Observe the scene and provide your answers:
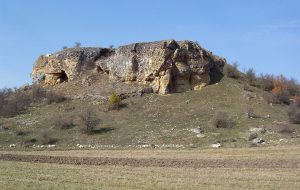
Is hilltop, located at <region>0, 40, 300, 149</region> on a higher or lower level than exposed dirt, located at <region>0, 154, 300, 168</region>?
higher

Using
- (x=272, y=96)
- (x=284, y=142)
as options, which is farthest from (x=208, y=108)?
(x=284, y=142)

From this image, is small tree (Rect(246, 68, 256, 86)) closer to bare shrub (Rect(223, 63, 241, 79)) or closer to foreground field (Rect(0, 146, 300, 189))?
bare shrub (Rect(223, 63, 241, 79))

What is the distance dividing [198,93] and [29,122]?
20.3m

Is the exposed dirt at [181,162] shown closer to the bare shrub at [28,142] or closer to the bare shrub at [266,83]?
the bare shrub at [28,142]

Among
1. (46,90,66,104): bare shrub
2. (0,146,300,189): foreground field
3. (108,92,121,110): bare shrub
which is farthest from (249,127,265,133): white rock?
(46,90,66,104): bare shrub

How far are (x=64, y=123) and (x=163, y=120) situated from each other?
34.8ft

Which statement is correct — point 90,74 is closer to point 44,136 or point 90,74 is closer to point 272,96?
point 44,136

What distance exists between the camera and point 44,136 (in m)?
47.3

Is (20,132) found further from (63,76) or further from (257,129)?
(257,129)

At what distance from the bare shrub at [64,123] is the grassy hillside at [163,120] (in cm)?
54

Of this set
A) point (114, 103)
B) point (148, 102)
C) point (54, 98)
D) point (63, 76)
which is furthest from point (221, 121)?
point (63, 76)

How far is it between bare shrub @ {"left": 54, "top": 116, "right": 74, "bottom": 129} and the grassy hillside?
54 centimetres

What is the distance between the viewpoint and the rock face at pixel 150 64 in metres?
59.4

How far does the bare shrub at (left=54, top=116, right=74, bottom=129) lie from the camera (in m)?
51.4
